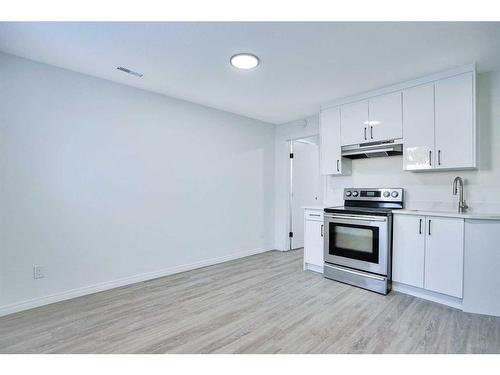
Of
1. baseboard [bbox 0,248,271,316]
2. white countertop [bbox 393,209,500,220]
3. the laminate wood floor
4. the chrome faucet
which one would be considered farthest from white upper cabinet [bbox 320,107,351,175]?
baseboard [bbox 0,248,271,316]

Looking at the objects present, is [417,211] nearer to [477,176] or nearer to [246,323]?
[477,176]

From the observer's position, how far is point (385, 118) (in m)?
3.05

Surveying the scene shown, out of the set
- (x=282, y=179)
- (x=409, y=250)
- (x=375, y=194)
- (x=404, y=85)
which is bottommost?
(x=409, y=250)

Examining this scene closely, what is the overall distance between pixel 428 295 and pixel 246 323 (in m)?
1.95

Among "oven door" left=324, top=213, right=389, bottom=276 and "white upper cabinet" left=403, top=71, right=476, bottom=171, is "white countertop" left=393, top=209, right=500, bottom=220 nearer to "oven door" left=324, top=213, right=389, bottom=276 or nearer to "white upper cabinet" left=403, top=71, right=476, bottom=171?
"oven door" left=324, top=213, right=389, bottom=276

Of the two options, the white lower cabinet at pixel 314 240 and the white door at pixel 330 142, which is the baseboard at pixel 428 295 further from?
the white door at pixel 330 142

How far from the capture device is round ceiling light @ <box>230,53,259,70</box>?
2.33m

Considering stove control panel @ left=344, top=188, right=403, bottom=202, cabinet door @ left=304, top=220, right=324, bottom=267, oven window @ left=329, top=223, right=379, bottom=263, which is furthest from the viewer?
cabinet door @ left=304, top=220, right=324, bottom=267

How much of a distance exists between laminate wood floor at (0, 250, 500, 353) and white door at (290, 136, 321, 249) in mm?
1936

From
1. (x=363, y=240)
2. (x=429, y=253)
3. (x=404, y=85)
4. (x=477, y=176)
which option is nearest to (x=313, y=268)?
(x=363, y=240)
